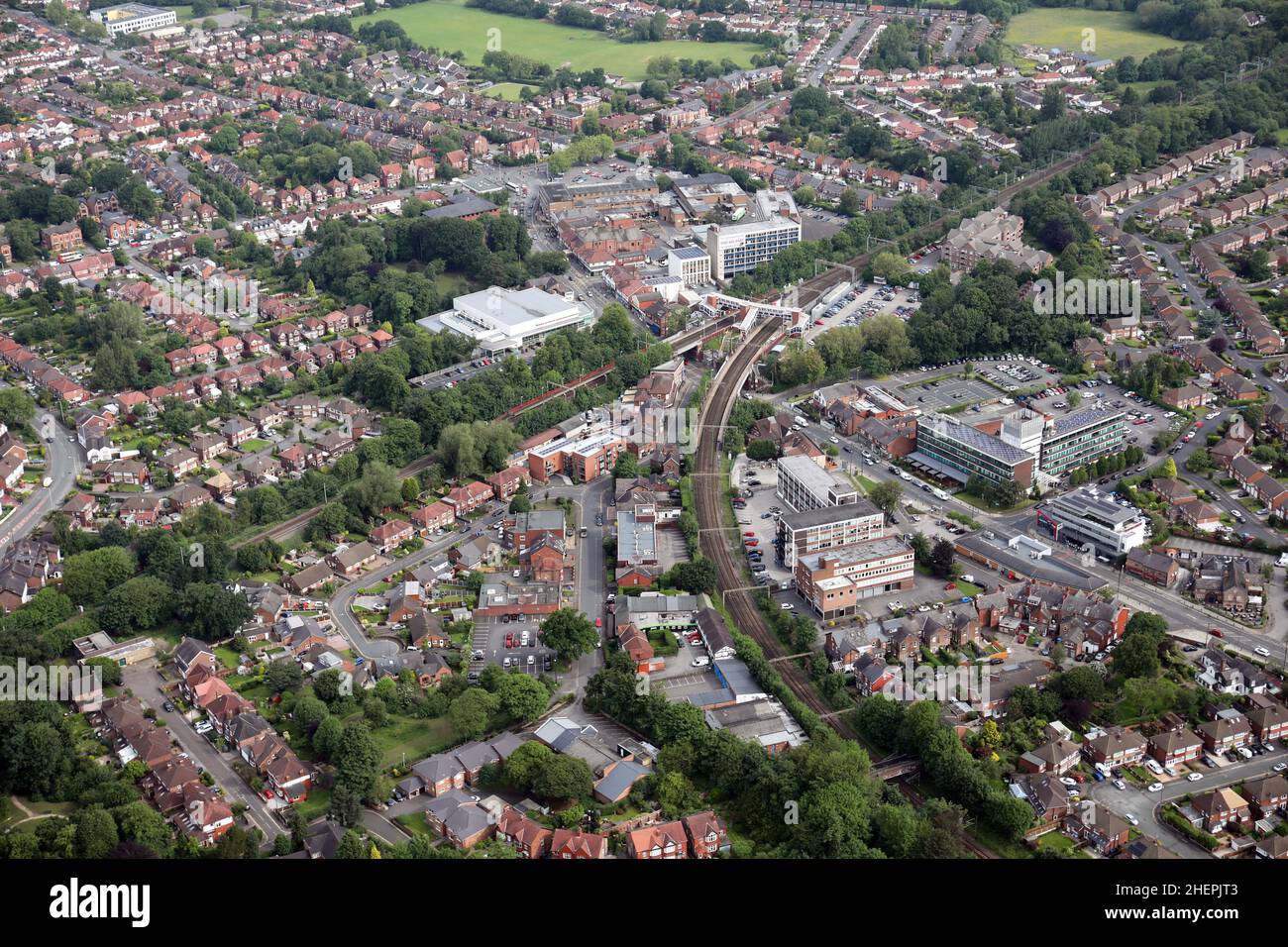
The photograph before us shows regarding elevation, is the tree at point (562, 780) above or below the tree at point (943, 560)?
below

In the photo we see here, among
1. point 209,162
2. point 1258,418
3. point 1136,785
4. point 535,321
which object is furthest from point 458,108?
point 1136,785

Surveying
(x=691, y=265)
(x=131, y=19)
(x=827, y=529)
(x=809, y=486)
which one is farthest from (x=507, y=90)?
(x=827, y=529)

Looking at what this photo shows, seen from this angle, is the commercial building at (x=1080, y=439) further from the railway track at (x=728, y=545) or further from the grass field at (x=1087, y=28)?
the grass field at (x=1087, y=28)

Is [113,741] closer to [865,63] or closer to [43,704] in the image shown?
[43,704]

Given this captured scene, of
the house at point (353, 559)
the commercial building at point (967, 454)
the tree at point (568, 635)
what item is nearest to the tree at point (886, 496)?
the commercial building at point (967, 454)

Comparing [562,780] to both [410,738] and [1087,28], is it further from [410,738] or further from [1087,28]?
[1087,28]

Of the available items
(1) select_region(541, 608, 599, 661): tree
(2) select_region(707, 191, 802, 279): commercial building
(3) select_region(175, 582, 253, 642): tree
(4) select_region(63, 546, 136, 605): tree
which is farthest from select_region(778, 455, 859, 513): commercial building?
(4) select_region(63, 546, 136, 605): tree

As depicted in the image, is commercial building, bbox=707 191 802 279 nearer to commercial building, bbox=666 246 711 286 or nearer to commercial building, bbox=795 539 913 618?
commercial building, bbox=666 246 711 286
